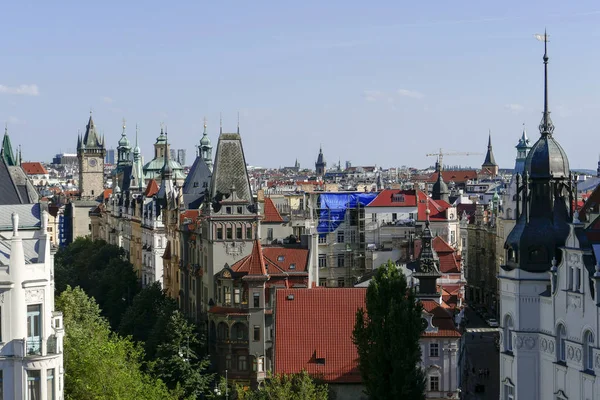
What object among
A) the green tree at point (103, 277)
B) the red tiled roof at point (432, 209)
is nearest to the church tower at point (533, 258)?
the green tree at point (103, 277)

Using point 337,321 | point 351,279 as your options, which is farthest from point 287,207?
point 337,321

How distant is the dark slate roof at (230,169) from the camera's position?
3649 inches

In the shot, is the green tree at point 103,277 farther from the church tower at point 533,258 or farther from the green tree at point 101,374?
the church tower at point 533,258

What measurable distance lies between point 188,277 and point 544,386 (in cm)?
5355

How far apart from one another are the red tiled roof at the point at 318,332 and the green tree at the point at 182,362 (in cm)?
842

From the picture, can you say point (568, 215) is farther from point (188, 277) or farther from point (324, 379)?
point (188, 277)

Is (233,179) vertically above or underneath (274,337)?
above

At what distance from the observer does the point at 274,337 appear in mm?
76938

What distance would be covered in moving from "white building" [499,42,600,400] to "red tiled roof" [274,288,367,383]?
17.6 meters

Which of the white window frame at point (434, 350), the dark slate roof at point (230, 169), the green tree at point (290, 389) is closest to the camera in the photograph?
the green tree at point (290, 389)

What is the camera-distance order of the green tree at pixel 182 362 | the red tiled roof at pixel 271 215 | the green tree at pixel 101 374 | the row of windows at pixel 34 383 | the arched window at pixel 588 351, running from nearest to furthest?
the row of windows at pixel 34 383, the arched window at pixel 588 351, the green tree at pixel 101 374, the green tree at pixel 182 362, the red tiled roof at pixel 271 215

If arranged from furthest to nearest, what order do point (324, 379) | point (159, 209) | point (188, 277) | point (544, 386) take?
point (159, 209), point (188, 277), point (324, 379), point (544, 386)

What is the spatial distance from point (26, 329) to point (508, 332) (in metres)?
27.1

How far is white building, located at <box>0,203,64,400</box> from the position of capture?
4212cm
